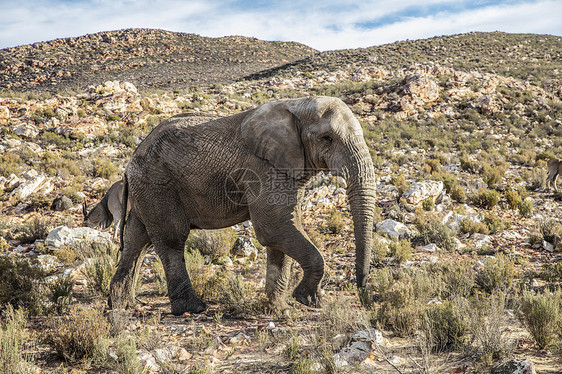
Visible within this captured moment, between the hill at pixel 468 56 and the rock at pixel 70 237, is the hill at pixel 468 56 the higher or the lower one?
the higher one

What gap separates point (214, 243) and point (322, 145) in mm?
4183

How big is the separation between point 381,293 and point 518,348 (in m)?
1.80

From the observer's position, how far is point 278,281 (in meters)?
5.16

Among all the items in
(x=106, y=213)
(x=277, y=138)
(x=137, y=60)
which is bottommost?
(x=106, y=213)

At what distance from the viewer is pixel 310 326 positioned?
4262 mm

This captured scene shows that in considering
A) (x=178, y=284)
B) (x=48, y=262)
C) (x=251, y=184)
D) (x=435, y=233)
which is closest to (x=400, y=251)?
(x=435, y=233)

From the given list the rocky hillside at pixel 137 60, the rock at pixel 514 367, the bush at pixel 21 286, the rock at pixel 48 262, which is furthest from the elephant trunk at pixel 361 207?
the rocky hillside at pixel 137 60

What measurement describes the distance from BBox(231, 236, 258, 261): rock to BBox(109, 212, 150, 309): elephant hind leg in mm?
2621

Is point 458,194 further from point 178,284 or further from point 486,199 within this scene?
point 178,284

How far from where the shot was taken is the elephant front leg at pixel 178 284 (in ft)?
17.1

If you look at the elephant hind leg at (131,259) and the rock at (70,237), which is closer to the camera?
the elephant hind leg at (131,259)

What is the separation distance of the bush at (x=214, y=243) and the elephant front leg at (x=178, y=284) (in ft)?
7.92

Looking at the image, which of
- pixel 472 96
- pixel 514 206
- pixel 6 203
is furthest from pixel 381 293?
pixel 472 96

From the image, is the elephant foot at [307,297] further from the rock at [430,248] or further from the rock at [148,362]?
the rock at [430,248]
